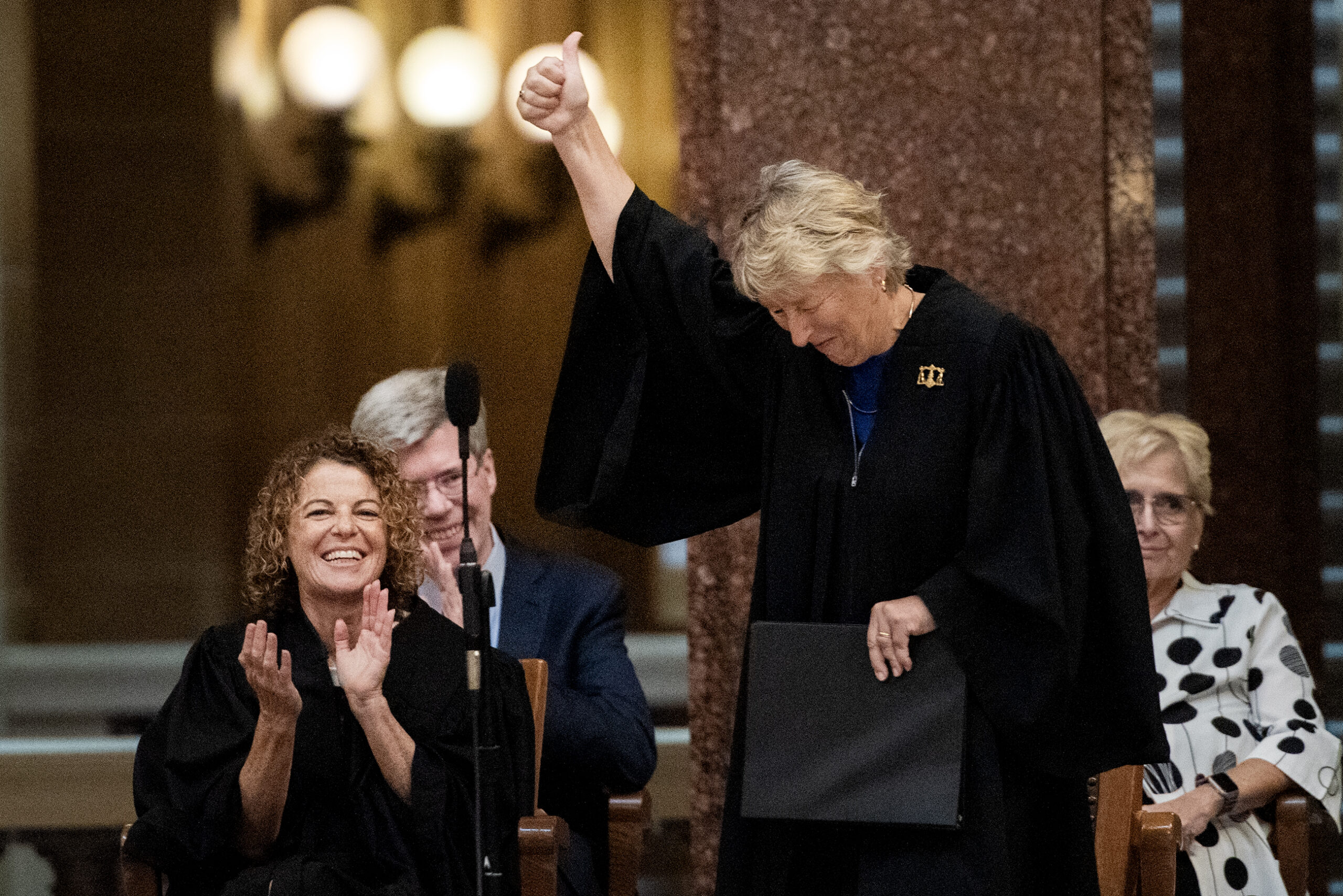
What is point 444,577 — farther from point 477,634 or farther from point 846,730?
point 846,730

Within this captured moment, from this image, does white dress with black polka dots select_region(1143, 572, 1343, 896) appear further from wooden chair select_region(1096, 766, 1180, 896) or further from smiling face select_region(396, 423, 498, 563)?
smiling face select_region(396, 423, 498, 563)

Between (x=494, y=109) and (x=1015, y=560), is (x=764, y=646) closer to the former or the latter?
(x=1015, y=560)

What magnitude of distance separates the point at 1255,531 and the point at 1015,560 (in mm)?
2547

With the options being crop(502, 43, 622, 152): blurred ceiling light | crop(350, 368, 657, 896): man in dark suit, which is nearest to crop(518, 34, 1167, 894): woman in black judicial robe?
crop(350, 368, 657, 896): man in dark suit

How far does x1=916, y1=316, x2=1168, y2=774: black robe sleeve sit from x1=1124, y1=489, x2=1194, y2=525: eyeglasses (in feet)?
3.82

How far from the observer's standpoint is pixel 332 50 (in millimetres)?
6145

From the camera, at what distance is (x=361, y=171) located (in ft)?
20.3

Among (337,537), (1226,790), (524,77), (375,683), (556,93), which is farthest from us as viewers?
(524,77)

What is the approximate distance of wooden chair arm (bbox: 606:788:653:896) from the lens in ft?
12.2

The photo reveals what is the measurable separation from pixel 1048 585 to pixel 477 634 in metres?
0.99

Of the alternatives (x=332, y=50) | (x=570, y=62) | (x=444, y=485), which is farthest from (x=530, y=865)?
(x=332, y=50)

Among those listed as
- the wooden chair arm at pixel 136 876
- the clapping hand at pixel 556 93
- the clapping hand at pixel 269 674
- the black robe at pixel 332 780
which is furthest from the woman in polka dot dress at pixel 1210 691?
the wooden chair arm at pixel 136 876

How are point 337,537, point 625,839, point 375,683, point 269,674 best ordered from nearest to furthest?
point 269,674 → point 375,683 → point 337,537 → point 625,839

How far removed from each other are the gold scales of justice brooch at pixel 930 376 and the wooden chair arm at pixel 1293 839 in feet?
5.36
